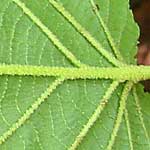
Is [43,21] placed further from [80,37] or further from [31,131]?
[31,131]

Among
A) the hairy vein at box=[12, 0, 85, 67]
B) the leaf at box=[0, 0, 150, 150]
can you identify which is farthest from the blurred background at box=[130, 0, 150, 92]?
the hairy vein at box=[12, 0, 85, 67]

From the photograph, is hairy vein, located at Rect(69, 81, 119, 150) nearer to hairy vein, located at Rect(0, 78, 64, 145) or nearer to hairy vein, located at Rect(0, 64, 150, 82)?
hairy vein, located at Rect(0, 64, 150, 82)

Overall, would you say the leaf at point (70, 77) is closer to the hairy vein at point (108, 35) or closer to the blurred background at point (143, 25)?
the hairy vein at point (108, 35)

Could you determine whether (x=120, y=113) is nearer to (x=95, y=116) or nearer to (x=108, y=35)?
(x=95, y=116)

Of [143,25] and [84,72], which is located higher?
[143,25]

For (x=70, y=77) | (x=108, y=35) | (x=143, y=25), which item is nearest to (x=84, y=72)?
(x=70, y=77)

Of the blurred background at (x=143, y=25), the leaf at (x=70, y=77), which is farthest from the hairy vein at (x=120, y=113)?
the blurred background at (x=143, y=25)
